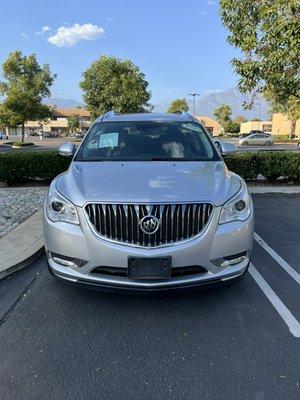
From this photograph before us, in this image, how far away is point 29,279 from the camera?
176 inches

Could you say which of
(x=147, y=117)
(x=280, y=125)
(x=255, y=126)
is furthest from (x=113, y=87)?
(x=255, y=126)

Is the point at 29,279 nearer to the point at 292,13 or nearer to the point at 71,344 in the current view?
the point at 71,344

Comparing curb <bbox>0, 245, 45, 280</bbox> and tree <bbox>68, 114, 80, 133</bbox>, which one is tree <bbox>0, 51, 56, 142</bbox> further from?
tree <bbox>68, 114, 80, 133</bbox>

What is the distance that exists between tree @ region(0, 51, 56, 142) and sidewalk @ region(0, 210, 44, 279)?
31580mm

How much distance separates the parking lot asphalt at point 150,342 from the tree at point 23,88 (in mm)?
33630

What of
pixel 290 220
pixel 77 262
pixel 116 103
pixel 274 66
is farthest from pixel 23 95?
pixel 77 262

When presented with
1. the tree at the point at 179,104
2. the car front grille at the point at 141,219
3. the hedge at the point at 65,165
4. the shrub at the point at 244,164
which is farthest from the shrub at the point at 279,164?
the tree at the point at 179,104

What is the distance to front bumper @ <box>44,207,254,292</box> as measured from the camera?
3.32 m

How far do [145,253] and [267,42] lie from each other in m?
7.25

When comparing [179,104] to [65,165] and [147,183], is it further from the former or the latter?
[147,183]

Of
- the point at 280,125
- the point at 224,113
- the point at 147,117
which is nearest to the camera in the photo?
the point at 147,117

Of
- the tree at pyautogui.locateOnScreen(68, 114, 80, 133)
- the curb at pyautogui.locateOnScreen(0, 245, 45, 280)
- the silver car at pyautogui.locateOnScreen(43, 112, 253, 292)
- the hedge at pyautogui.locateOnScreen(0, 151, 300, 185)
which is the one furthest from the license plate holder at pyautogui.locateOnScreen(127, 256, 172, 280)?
the tree at pyautogui.locateOnScreen(68, 114, 80, 133)

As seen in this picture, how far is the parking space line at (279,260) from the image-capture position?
181 inches

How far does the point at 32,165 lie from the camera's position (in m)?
10.0
